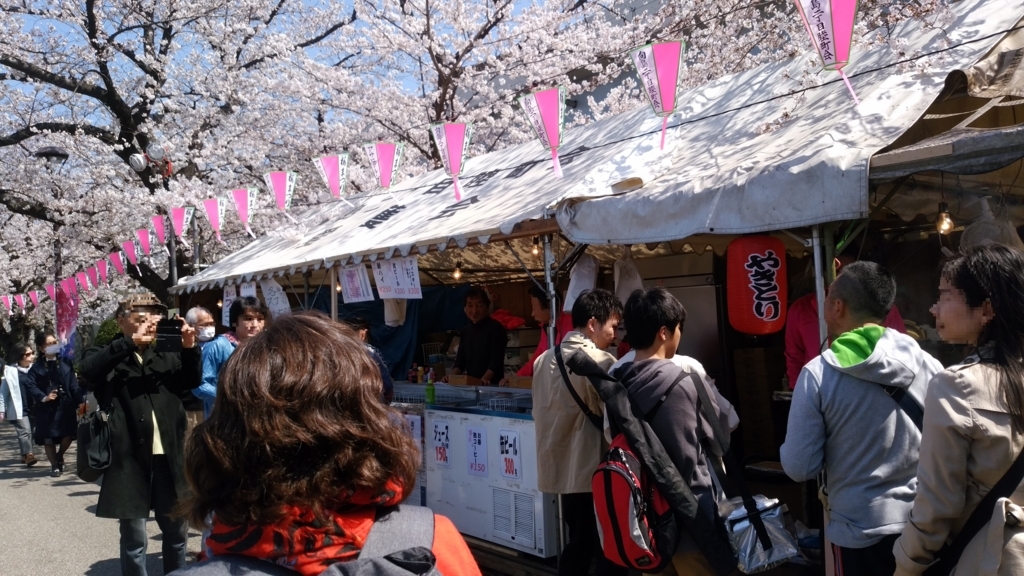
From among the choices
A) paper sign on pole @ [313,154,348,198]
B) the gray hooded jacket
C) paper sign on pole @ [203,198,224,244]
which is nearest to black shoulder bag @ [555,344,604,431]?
the gray hooded jacket

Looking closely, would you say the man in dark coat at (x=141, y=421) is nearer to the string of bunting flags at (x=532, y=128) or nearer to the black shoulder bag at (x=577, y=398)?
the black shoulder bag at (x=577, y=398)

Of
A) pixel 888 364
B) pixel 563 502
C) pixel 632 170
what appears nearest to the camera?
pixel 888 364

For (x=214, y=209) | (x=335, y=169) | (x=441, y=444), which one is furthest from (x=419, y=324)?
(x=441, y=444)

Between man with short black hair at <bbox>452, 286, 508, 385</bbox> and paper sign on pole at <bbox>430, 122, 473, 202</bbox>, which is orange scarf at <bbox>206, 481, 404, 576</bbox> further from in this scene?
man with short black hair at <bbox>452, 286, 508, 385</bbox>

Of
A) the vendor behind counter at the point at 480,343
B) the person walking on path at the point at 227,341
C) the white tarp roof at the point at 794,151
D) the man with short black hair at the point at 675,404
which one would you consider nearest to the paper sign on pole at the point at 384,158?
the vendor behind counter at the point at 480,343

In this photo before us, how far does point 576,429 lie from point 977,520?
2453 millimetres

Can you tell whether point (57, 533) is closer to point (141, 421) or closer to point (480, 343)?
point (141, 421)

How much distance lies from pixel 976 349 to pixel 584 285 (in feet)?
11.3

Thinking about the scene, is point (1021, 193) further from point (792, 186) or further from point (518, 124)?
point (518, 124)

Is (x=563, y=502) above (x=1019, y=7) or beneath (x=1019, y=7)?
beneath

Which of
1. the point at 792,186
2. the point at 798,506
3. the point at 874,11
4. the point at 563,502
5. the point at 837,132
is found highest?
the point at 874,11

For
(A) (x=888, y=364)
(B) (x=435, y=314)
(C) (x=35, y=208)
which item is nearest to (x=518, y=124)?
(B) (x=435, y=314)

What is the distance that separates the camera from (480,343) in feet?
26.5

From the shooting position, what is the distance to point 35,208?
1426 cm
